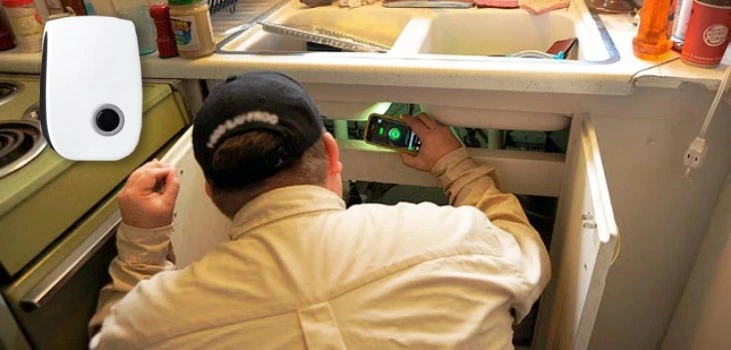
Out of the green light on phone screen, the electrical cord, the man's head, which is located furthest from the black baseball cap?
the electrical cord

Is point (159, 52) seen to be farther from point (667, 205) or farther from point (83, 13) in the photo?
point (667, 205)

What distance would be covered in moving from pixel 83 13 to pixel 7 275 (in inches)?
25.0

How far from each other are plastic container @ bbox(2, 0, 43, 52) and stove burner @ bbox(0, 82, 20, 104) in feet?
0.27

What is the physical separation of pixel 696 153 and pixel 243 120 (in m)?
0.72

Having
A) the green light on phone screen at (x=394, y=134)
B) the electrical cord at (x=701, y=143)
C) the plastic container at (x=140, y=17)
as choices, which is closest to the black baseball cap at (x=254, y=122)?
the green light on phone screen at (x=394, y=134)

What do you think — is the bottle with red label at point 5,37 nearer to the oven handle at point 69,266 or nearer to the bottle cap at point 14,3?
the bottle cap at point 14,3

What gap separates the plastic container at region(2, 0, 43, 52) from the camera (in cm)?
100

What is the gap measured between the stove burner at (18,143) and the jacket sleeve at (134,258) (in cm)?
17

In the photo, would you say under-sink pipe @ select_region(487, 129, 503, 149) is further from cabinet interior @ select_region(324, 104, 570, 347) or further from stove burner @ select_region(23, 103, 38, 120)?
stove burner @ select_region(23, 103, 38, 120)

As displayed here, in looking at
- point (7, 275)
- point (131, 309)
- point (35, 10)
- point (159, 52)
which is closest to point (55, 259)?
point (7, 275)

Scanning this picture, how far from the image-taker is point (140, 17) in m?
1.08

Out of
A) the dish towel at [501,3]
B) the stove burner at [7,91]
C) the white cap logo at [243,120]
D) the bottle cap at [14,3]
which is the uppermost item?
the bottle cap at [14,3]

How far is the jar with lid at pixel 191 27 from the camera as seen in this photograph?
925 mm

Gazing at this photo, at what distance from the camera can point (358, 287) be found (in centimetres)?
56
